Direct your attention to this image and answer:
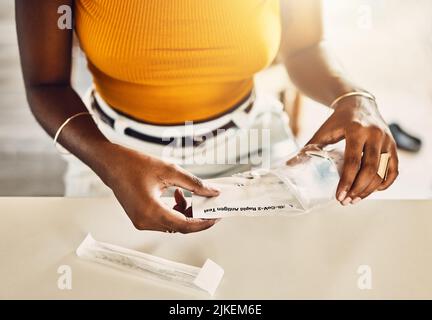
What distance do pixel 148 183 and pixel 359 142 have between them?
42 cm

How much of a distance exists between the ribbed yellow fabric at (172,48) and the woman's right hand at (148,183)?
0.09m

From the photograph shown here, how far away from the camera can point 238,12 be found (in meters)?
1.04

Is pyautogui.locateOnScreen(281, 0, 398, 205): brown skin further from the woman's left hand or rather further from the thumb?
the thumb

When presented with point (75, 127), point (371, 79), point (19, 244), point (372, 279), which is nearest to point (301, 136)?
point (371, 79)

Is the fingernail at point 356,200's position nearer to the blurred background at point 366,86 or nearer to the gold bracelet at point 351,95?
the blurred background at point 366,86

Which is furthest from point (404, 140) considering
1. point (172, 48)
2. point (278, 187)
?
point (172, 48)

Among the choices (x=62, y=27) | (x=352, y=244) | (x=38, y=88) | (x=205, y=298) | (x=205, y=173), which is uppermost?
(x=62, y=27)

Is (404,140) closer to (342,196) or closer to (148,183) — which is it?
(342,196)

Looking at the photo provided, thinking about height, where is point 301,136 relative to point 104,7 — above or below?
below

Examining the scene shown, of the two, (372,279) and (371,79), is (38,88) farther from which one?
(372,279)

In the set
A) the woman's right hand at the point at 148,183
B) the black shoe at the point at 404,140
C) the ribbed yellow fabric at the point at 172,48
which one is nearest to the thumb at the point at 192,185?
the woman's right hand at the point at 148,183

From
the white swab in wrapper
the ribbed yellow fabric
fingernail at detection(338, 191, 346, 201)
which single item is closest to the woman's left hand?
fingernail at detection(338, 191, 346, 201)

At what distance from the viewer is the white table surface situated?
1.09m

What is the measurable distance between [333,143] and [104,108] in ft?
1.50
